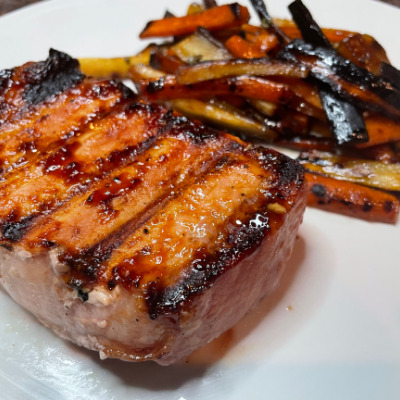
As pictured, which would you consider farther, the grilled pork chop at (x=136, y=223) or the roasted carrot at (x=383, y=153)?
the roasted carrot at (x=383, y=153)

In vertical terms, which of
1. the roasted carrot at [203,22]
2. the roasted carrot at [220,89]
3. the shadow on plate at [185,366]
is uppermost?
the roasted carrot at [203,22]


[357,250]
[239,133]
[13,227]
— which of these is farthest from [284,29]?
[13,227]

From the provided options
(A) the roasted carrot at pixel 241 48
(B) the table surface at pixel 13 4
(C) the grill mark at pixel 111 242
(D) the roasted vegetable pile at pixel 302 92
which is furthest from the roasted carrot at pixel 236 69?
(B) the table surface at pixel 13 4

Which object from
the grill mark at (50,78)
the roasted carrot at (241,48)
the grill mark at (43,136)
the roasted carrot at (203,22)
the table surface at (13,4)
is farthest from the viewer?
the table surface at (13,4)

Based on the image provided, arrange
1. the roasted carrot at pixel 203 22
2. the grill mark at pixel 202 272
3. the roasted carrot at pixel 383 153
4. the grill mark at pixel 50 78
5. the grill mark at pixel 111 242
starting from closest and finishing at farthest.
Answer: the grill mark at pixel 202 272 < the grill mark at pixel 111 242 < the grill mark at pixel 50 78 < the roasted carrot at pixel 383 153 < the roasted carrot at pixel 203 22

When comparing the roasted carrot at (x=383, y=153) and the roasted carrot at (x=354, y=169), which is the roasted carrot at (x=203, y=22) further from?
the roasted carrot at (x=383, y=153)

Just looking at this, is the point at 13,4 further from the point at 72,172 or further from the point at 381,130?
the point at 381,130

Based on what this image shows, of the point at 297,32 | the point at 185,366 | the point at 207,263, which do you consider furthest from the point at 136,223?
the point at 297,32
